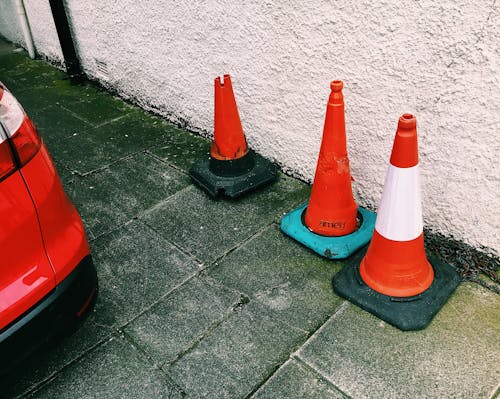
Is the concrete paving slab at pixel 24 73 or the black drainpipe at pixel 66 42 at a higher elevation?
the black drainpipe at pixel 66 42

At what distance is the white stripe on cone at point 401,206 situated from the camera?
2.25 m

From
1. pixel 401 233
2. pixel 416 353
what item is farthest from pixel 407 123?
pixel 416 353

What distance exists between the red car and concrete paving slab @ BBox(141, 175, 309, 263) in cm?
103

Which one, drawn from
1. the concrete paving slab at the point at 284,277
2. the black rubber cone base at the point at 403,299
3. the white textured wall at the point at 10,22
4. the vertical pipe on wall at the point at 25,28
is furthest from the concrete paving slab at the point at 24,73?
the black rubber cone base at the point at 403,299

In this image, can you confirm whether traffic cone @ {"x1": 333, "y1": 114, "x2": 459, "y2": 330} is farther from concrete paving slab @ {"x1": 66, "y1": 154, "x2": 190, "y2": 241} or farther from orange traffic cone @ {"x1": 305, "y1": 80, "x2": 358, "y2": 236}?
concrete paving slab @ {"x1": 66, "y1": 154, "x2": 190, "y2": 241}

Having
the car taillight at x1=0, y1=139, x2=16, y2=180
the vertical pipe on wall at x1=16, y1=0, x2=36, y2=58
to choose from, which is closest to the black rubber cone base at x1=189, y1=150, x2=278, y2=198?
the car taillight at x1=0, y1=139, x2=16, y2=180

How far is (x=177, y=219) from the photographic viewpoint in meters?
3.17

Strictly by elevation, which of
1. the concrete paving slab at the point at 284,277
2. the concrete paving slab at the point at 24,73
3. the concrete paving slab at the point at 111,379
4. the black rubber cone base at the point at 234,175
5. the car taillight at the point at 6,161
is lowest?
the concrete paving slab at the point at 24,73

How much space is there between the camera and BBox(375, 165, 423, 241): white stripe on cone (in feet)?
7.38

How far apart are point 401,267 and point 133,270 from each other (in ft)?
4.93

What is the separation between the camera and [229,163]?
3.36 m

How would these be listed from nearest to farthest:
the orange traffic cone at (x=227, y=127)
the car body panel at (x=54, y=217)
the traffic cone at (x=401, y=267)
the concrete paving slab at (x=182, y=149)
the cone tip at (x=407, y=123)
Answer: the car body panel at (x=54, y=217) → the cone tip at (x=407, y=123) → the traffic cone at (x=401, y=267) → the orange traffic cone at (x=227, y=127) → the concrete paving slab at (x=182, y=149)

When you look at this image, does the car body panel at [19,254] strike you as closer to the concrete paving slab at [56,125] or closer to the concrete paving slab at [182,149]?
the concrete paving slab at [182,149]

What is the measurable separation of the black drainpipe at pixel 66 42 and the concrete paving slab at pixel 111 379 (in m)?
4.01
